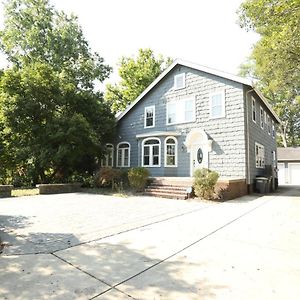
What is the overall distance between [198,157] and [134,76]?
18.0 metres

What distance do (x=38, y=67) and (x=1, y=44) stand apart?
14.4 meters

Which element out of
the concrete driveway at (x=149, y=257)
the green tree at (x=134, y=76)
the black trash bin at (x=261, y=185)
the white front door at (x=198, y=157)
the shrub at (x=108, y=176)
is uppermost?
the green tree at (x=134, y=76)

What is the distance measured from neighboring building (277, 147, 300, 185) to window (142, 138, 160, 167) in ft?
→ 56.0

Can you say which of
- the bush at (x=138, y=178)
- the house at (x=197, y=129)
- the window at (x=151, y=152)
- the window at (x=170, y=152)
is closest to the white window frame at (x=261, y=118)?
the house at (x=197, y=129)

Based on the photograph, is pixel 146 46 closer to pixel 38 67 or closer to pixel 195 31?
pixel 38 67

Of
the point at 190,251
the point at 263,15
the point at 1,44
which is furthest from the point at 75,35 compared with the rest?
the point at 190,251

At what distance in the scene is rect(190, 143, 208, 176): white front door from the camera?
581 inches

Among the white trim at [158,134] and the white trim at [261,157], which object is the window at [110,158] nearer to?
the white trim at [158,134]

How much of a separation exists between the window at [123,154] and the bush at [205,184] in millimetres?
8137

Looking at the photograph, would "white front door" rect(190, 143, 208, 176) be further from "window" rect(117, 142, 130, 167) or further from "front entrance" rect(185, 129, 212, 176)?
"window" rect(117, 142, 130, 167)

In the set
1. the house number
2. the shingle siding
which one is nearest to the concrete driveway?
the shingle siding

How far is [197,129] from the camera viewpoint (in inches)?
598

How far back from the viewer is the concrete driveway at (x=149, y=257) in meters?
2.87

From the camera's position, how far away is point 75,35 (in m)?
26.9
